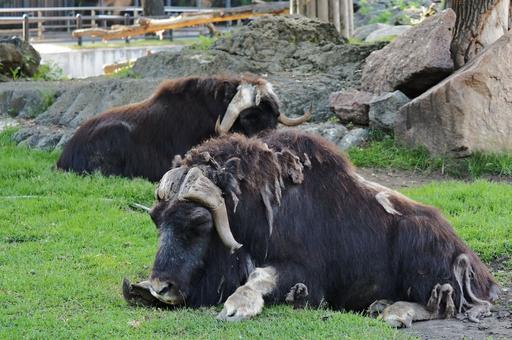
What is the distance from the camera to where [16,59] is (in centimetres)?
1512

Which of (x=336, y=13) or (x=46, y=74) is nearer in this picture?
(x=336, y=13)

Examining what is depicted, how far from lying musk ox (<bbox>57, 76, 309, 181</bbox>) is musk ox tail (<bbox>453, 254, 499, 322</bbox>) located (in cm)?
394

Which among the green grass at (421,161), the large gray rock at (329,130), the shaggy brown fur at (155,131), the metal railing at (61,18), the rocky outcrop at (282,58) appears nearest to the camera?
the green grass at (421,161)

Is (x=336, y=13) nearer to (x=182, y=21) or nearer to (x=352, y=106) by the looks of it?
(x=352, y=106)

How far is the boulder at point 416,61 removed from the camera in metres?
10.2

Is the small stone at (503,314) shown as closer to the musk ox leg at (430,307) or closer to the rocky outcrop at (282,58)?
the musk ox leg at (430,307)

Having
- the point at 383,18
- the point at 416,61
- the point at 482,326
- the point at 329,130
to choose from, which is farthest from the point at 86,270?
the point at 383,18

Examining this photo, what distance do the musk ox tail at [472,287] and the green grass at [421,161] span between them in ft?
12.6

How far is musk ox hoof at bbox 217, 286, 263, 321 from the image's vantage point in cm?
461

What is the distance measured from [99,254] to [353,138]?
448cm

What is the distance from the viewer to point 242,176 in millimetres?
5047

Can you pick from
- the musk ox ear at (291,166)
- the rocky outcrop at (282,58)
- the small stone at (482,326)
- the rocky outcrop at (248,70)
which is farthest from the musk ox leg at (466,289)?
the rocky outcrop at (282,58)

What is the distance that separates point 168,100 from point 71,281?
4.06 metres

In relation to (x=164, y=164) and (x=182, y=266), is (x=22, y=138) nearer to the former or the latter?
(x=164, y=164)
